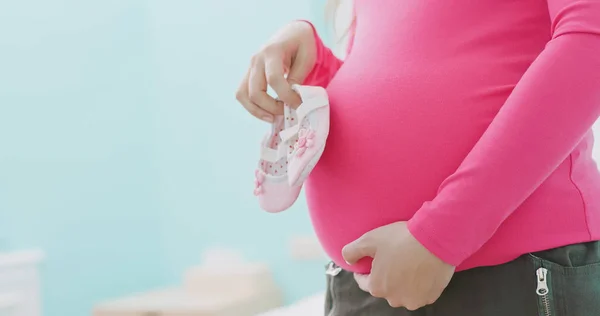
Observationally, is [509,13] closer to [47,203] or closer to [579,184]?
[579,184]

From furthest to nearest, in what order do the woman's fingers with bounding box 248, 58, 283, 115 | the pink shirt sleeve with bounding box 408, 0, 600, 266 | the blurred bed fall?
the blurred bed, the woman's fingers with bounding box 248, 58, 283, 115, the pink shirt sleeve with bounding box 408, 0, 600, 266

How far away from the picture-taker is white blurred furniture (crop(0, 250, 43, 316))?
2217 millimetres

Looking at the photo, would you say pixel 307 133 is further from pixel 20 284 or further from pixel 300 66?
pixel 20 284

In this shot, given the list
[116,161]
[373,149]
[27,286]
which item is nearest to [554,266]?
[373,149]

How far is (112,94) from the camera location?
2.86 m

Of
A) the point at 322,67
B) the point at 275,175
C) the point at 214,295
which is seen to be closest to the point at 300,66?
the point at 322,67

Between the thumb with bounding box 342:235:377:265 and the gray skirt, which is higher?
the thumb with bounding box 342:235:377:265

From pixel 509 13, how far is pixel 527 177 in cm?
19

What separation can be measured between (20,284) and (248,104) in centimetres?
192

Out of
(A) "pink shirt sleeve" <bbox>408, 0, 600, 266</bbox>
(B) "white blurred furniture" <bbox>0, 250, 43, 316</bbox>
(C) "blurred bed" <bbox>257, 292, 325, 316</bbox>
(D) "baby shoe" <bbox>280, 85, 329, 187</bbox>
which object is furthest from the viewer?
(B) "white blurred furniture" <bbox>0, 250, 43, 316</bbox>

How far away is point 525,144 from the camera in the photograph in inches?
19.0

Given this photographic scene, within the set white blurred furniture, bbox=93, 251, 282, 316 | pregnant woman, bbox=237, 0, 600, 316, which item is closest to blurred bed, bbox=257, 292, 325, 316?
pregnant woman, bbox=237, 0, 600, 316

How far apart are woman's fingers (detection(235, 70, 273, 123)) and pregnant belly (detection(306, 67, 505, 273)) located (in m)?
0.11

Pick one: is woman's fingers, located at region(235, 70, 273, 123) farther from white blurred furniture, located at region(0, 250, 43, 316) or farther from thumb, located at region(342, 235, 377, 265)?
white blurred furniture, located at region(0, 250, 43, 316)
